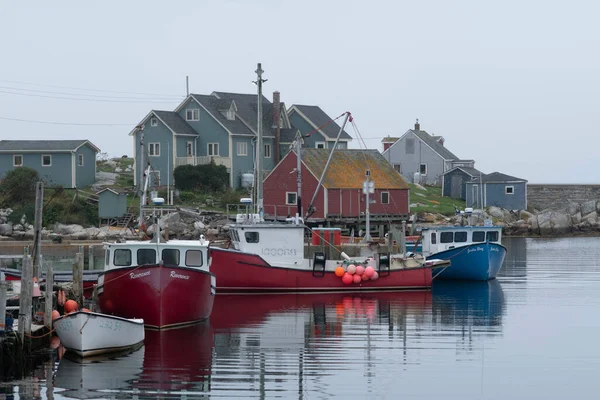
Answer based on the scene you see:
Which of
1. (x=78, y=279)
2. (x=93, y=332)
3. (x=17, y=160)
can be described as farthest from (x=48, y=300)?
(x=17, y=160)

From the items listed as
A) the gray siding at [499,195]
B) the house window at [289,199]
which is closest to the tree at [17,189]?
the house window at [289,199]

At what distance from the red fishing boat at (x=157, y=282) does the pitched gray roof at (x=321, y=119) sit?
141ft

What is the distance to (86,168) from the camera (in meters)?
61.0

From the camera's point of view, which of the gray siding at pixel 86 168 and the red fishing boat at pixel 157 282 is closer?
the red fishing boat at pixel 157 282

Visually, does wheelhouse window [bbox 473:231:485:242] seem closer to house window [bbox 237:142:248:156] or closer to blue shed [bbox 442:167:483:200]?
house window [bbox 237:142:248:156]

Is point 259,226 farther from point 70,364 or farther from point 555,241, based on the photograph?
point 555,241

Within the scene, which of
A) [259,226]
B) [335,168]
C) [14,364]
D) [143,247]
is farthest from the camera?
[335,168]

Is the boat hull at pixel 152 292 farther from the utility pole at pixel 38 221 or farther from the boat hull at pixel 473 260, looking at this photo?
the boat hull at pixel 473 260

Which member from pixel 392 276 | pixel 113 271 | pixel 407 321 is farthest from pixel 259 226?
pixel 113 271

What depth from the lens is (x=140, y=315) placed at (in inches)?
945

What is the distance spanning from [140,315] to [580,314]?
43.5 ft

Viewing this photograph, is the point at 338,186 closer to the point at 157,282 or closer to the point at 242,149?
the point at 242,149

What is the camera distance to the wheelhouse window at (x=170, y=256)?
24.9 m

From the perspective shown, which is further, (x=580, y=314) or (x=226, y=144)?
(x=226, y=144)
